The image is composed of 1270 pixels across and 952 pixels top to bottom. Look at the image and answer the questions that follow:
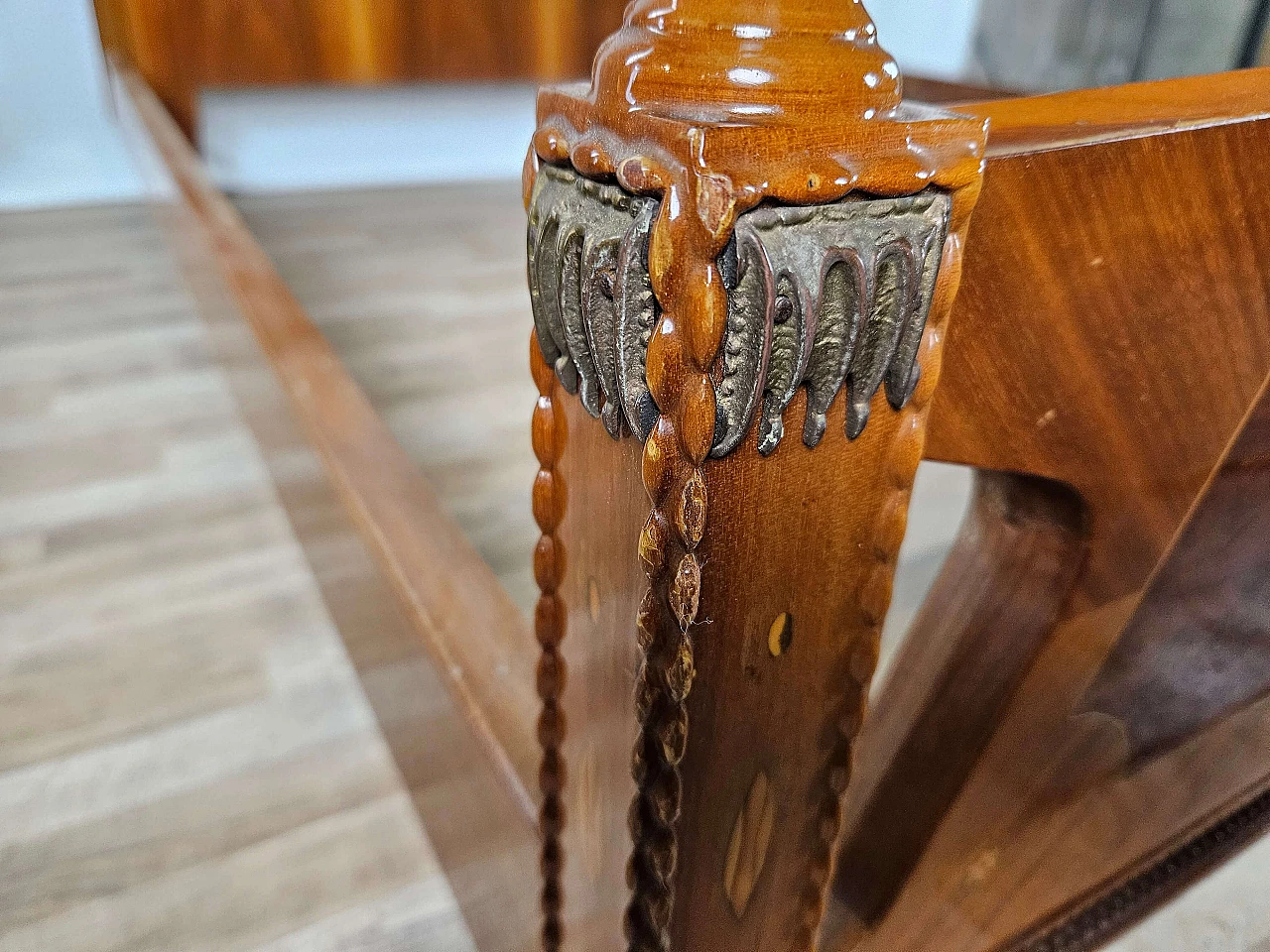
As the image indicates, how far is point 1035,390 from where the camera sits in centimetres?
31

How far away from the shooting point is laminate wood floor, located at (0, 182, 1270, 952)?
0.68 meters

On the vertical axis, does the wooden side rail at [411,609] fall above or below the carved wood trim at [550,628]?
below

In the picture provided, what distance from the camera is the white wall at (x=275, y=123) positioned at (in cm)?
238

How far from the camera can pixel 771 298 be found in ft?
0.70

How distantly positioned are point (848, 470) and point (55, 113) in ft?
9.31

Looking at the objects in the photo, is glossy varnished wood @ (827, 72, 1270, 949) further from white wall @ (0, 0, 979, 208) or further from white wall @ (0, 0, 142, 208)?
white wall @ (0, 0, 142, 208)

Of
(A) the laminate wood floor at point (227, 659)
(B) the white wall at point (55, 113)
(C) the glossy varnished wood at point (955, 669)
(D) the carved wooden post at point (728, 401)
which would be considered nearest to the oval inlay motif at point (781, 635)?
(D) the carved wooden post at point (728, 401)

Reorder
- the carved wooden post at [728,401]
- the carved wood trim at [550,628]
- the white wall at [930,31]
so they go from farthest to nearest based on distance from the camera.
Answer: the white wall at [930,31] → the carved wood trim at [550,628] → the carved wooden post at [728,401]

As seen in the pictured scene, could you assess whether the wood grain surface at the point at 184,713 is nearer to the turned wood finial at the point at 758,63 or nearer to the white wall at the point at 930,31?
the turned wood finial at the point at 758,63

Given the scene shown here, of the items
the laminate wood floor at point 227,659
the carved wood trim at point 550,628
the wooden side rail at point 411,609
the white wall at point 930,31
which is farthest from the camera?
the white wall at point 930,31

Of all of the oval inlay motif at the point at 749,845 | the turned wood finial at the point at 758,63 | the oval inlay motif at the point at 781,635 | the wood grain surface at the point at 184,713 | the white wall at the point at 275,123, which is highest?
the turned wood finial at the point at 758,63

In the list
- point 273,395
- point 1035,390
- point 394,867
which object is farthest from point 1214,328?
point 273,395

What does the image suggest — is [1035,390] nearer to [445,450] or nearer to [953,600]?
[953,600]

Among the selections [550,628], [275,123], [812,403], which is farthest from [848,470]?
[275,123]
